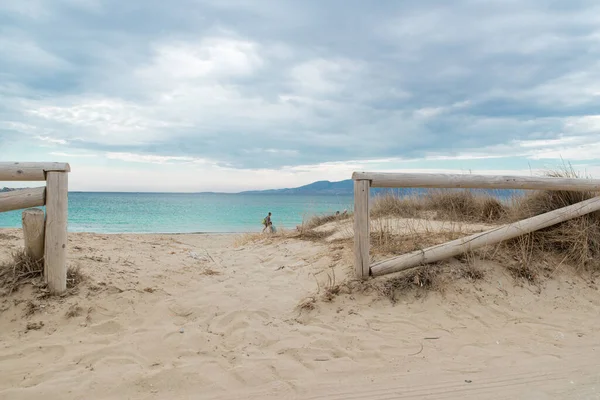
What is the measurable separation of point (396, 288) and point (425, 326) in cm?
Result: 67

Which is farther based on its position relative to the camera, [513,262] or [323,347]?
[513,262]

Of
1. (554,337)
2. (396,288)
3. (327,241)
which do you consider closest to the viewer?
(554,337)

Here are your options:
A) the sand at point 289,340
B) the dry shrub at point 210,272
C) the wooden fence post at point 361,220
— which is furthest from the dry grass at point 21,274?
the wooden fence post at point 361,220

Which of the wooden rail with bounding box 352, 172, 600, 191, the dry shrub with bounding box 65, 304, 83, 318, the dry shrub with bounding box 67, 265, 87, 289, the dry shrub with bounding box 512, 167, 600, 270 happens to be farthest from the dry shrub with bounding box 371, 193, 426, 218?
the dry shrub with bounding box 65, 304, 83, 318

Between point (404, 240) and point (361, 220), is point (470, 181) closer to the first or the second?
point (404, 240)

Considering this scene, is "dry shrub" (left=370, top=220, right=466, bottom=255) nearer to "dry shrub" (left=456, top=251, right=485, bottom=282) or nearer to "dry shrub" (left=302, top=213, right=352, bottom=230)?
"dry shrub" (left=456, top=251, right=485, bottom=282)

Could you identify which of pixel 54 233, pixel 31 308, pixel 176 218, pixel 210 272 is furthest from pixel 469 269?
pixel 176 218

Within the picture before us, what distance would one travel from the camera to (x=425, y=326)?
418 centimetres

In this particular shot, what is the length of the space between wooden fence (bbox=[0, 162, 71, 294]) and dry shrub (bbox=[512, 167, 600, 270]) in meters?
5.91

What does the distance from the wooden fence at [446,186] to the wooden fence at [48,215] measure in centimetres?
318

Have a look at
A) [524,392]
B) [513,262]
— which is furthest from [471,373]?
[513,262]

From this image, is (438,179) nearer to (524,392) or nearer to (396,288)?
(396,288)

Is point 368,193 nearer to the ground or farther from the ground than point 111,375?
farther from the ground

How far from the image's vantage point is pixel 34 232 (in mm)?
4254
